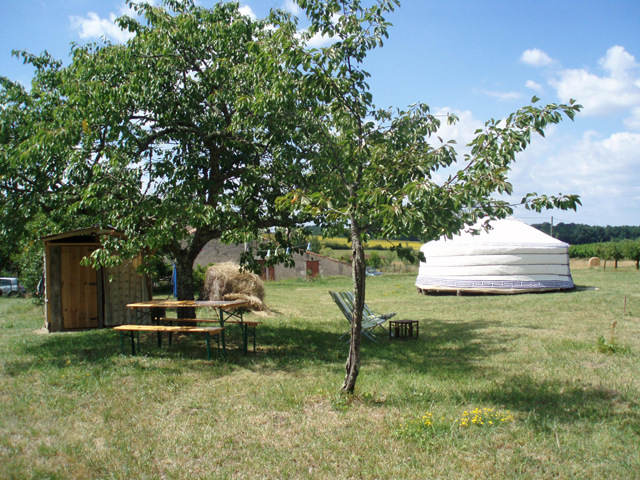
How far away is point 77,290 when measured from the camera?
33.6 ft

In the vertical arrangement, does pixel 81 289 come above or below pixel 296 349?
above

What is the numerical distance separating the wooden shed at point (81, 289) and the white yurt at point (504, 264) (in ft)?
36.3

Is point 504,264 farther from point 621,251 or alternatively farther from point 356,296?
point 621,251

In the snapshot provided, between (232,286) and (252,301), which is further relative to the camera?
(232,286)

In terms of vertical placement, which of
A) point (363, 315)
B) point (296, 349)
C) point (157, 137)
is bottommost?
point (296, 349)

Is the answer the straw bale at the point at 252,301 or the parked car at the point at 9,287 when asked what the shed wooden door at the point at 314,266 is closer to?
the parked car at the point at 9,287

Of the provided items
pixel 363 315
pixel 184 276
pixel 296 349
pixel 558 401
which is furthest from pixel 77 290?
pixel 558 401

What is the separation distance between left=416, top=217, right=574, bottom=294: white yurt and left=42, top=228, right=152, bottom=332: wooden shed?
36.3ft

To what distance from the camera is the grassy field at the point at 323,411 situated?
10.9 ft

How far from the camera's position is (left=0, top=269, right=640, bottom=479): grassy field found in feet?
10.9

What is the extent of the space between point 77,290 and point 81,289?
80 millimetres

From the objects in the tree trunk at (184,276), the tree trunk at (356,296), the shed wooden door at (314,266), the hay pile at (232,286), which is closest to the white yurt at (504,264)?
the hay pile at (232,286)

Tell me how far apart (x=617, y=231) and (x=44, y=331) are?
2978 inches

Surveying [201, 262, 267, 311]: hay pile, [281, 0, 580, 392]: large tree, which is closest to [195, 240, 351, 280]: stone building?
[201, 262, 267, 311]: hay pile
